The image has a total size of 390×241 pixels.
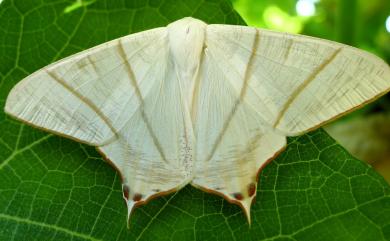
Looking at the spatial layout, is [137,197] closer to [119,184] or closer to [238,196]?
[119,184]

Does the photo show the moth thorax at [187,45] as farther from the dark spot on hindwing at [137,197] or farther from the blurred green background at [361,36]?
the blurred green background at [361,36]

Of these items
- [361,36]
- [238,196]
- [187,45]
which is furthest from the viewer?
[361,36]

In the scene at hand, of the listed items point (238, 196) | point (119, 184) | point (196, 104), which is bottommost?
point (119, 184)

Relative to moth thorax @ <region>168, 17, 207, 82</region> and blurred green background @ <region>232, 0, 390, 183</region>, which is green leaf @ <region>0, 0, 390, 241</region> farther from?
blurred green background @ <region>232, 0, 390, 183</region>

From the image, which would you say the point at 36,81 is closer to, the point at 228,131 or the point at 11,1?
the point at 11,1

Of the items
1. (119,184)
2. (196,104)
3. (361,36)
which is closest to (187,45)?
(196,104)

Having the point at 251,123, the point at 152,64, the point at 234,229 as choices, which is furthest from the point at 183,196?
the point at 152,64

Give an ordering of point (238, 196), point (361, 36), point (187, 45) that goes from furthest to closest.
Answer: point (361, 36) < point (187, 45) < point (238, 196)
